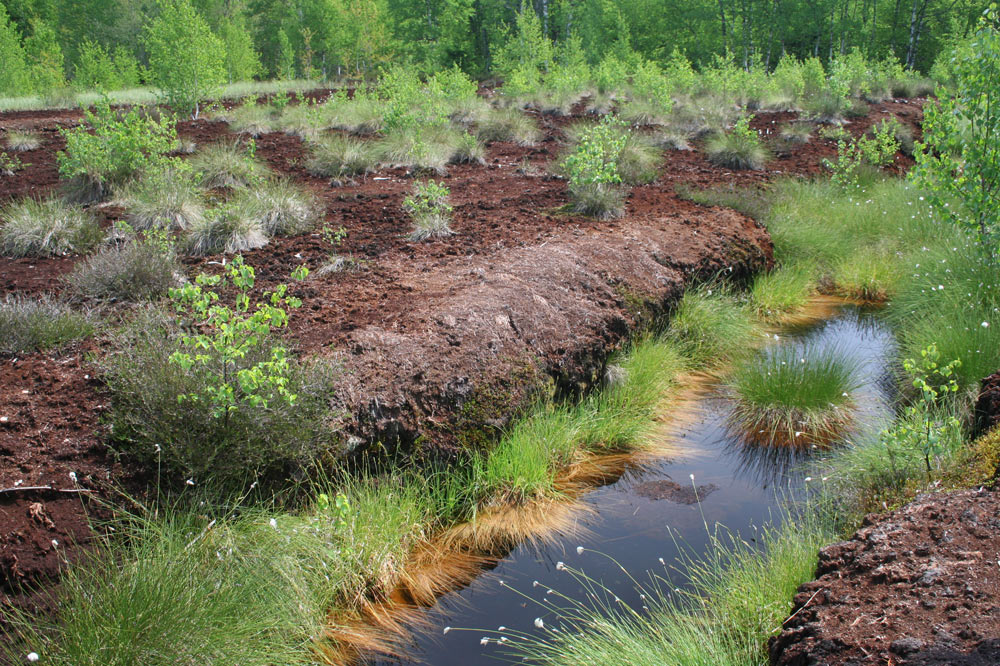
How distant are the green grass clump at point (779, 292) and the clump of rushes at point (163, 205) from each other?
5.91 m

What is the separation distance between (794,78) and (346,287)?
20783 mm

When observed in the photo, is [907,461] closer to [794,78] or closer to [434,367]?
[434,367]

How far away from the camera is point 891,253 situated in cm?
912

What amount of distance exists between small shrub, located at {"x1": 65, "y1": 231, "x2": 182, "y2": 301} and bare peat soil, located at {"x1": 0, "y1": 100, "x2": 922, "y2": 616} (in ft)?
1.29

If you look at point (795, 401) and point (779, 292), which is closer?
point (795, 401)

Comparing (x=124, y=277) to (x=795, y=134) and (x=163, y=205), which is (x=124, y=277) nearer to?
(x=163, y=205)

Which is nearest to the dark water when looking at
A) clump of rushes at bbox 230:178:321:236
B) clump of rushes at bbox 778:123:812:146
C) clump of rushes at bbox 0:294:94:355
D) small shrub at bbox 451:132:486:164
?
clump of rushes at bbox 0:294:94:355

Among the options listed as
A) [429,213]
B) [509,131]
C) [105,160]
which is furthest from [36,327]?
[509,131]


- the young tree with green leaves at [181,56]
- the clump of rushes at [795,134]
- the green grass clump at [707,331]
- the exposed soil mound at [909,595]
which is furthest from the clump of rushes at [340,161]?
the exposed soil mound at [909,595]

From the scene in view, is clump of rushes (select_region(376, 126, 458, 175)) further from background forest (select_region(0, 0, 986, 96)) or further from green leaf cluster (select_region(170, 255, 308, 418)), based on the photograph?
background forest (select_region(0, 0, 986, 96))

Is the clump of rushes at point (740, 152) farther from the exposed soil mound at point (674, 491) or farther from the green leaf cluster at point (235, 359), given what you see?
the green leaf cluster at point (235, 359)

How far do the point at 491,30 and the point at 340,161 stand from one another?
32.0 meters

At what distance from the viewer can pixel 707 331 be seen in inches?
276

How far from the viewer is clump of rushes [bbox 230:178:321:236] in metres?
7.69
